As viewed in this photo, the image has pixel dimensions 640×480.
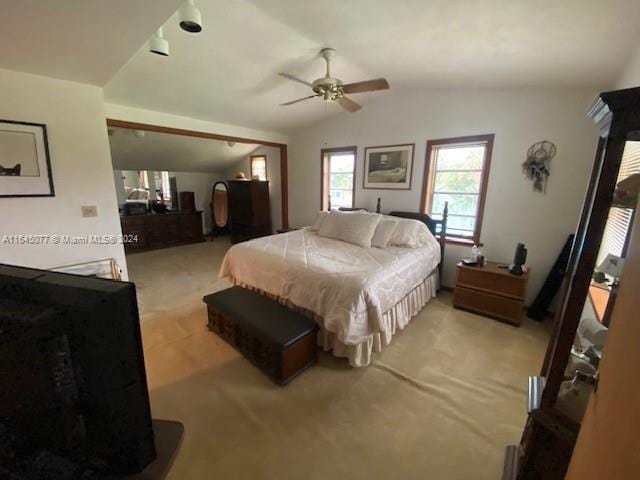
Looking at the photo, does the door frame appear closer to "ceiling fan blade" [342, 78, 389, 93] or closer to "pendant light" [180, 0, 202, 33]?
"pendant light" [180, 0, 202, 33]

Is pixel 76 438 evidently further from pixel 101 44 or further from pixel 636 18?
pixel 636 18

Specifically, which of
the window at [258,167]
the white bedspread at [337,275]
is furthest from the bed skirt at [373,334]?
the window at [258,167]

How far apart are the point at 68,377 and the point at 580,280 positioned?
1441mm

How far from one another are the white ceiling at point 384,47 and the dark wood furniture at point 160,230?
299 centimetres

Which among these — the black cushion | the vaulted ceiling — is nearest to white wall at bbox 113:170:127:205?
the vaulted ceiling

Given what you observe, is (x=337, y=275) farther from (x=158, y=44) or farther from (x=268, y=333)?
(x=158, y=44)

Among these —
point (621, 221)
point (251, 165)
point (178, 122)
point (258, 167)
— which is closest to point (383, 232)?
point (621, 221)

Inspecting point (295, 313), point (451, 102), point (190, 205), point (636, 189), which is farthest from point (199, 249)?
point (636, 189)

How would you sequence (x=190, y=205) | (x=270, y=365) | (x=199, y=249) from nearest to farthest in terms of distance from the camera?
(x=270, y=365) → (x=199, y=249) → (x=190, y=205)

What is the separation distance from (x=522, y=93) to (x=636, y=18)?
1.40m

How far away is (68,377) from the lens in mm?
546

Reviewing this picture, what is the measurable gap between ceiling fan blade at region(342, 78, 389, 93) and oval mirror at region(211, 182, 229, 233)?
4.58m

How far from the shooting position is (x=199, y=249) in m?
5.74

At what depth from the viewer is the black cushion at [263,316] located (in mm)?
1877
